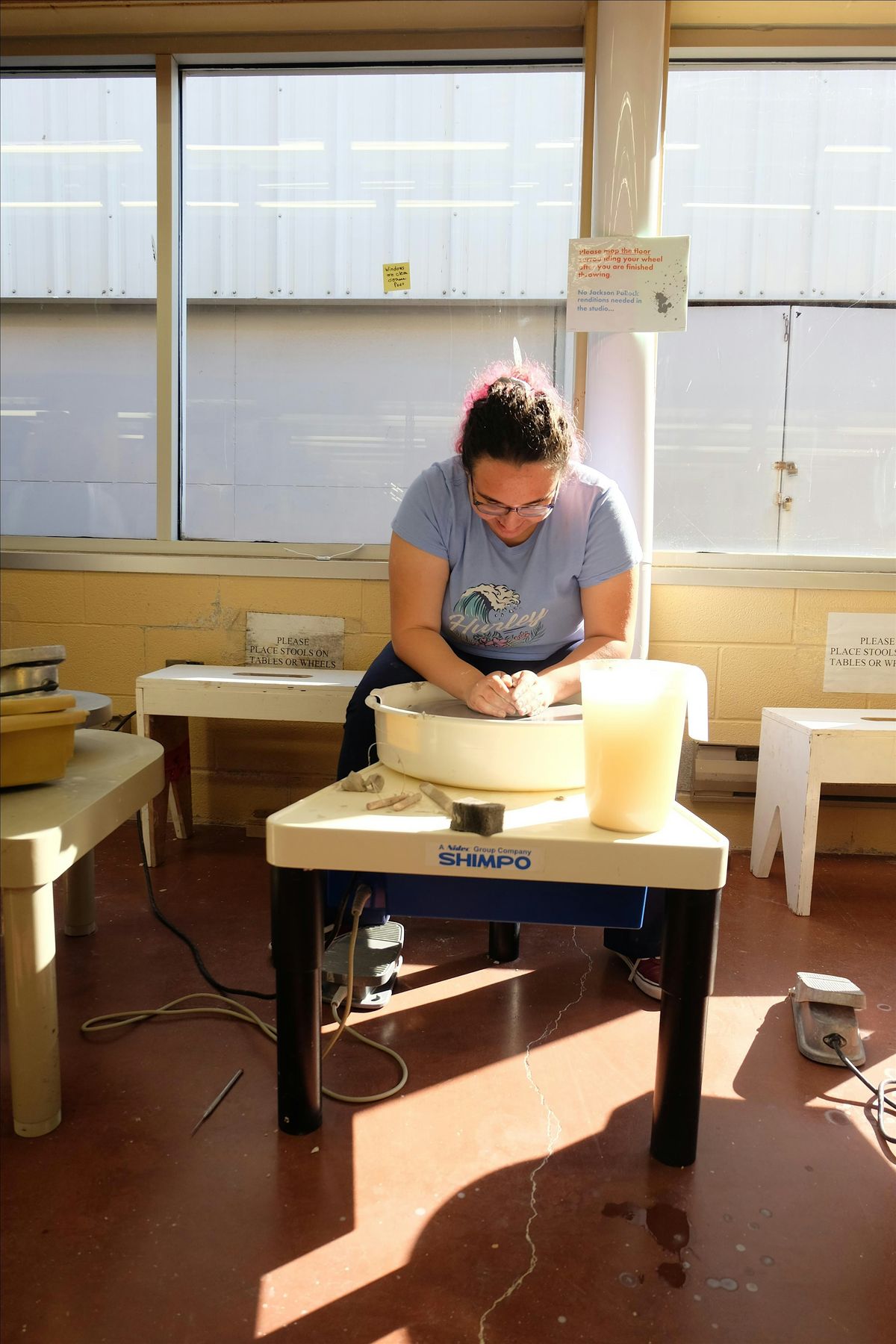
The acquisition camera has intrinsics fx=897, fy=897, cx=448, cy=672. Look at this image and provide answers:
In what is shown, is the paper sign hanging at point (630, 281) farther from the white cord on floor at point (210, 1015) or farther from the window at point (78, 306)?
the white cord on floor at point (210, 1015)

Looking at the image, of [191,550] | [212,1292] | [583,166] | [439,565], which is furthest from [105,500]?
[212,1292]

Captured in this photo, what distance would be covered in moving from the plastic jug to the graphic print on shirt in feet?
2.30

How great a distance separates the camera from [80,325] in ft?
8.57

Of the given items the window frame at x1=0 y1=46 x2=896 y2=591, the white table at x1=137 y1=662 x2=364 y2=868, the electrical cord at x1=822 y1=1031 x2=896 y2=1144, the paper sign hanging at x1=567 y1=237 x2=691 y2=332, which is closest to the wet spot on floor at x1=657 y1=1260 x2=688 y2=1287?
the electrical cord at x1=822 y1=1031 x2=896 y2=1144

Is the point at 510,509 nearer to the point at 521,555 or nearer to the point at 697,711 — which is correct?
the point at 521,555

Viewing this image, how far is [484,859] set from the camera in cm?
98

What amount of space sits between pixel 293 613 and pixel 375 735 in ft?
3.09

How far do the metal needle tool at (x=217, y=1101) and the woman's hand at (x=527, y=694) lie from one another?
0.66 metres

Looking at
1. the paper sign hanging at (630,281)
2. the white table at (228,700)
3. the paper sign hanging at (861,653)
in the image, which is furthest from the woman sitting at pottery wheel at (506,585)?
the paper sign hanging at (861,653)

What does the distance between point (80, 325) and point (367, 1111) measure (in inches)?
91.8

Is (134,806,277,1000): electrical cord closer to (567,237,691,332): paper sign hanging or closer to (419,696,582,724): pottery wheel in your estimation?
(419,696,582,724): pottery wheel

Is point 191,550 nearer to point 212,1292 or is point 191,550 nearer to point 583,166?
point 583,166

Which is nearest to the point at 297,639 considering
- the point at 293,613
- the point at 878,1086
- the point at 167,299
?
the point at 293,613

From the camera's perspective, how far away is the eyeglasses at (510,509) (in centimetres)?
152
